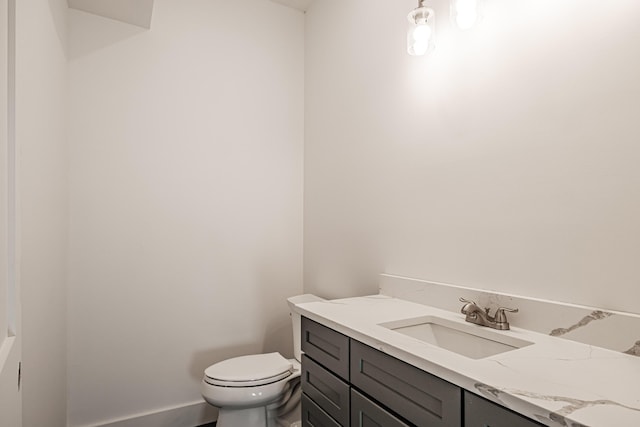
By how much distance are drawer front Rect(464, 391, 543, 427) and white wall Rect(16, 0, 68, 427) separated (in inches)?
46.9

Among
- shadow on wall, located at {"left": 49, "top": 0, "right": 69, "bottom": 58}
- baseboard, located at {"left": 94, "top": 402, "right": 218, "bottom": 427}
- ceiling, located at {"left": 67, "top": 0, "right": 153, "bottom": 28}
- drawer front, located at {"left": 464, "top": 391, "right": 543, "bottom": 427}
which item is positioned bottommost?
baseboard, located at {"left": 94, "top": 402, "right": 218, "bottom": 427}

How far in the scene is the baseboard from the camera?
85.1 inches

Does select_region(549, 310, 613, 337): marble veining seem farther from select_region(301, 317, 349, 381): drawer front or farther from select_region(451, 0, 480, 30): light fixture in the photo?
select_region(451, 0, 480, 30): light fixture

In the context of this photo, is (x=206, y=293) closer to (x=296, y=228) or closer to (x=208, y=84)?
(x=296, y=228)

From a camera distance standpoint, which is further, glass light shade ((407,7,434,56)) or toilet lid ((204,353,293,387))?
toilet lid ((204,353,293,387))

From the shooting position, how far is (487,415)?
819 millimetres

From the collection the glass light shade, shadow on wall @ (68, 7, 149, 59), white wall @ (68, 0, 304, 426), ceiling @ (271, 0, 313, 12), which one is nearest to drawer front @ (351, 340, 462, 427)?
the glass light shade

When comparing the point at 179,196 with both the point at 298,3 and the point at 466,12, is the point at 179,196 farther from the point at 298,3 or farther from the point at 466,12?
the point at 466,12

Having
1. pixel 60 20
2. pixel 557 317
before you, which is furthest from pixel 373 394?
pixel 60 20

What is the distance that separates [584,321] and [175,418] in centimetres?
221

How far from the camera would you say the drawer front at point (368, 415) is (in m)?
1.10

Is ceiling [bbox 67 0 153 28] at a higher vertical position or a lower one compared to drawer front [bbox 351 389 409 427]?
→ higher

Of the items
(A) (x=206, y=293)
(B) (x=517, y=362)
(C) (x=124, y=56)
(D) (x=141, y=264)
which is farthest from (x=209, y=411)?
(C) (x=124, y=56)

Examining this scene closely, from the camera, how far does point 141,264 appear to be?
2227 millimetres
